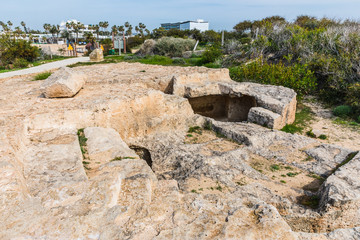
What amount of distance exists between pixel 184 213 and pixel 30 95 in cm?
726

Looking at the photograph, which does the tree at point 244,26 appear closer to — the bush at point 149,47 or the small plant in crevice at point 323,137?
the bush at point 149,47

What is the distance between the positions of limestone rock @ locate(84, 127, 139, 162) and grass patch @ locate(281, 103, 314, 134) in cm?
695

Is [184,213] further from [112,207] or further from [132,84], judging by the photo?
[132,84]

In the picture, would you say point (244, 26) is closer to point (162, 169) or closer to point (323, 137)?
point (323, 137)

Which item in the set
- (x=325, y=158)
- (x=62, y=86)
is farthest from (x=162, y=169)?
(x=325, y=158)

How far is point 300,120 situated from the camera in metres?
11.7

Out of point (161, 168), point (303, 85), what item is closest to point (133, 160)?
point (161, 168)

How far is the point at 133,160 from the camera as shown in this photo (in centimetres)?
502

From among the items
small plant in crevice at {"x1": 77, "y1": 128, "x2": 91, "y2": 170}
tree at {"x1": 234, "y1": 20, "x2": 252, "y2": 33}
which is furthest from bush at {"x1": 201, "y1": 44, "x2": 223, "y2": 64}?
tree at {"x1": 234, "y1": 20, "x2": 252, "y2": 33}

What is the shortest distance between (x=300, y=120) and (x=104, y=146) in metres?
9.60

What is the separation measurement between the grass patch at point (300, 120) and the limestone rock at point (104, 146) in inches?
274

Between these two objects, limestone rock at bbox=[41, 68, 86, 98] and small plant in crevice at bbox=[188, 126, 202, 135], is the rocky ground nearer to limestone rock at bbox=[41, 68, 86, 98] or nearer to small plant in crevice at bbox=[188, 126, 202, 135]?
small plant in crevice at bbox=[188, 126, 202, 135]

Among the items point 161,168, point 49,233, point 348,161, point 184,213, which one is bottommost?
point 161,168

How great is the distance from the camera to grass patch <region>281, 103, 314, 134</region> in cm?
1035
